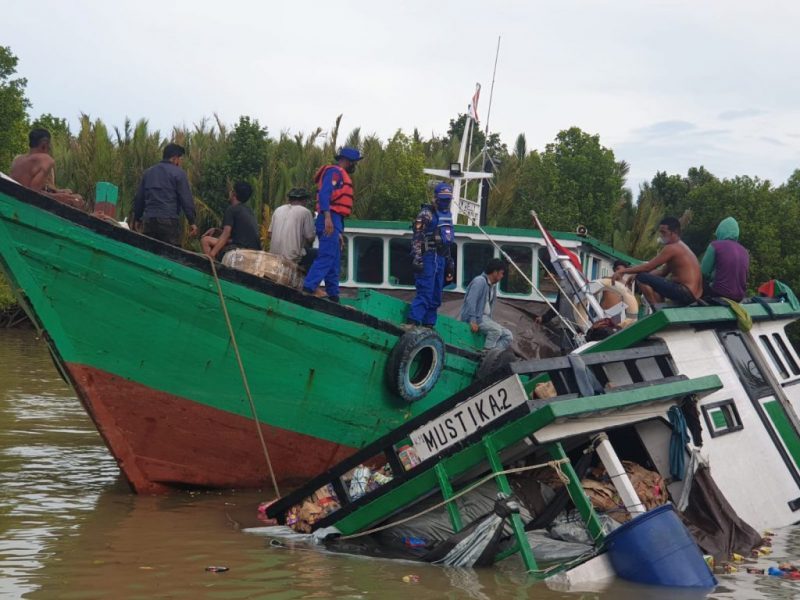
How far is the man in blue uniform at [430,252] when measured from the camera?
34.3 ft

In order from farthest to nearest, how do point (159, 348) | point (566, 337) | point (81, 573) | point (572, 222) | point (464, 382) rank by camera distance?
point (572, 222), point (566, 337), point (464, 382), point (159, 348), point (81, 573)

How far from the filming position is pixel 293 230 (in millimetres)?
10102

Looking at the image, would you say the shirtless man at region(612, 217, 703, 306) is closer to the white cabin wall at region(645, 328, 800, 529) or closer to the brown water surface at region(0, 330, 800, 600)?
the white cabin wall at region(645, 328, 800, 529)

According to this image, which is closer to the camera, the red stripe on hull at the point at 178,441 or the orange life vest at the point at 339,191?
Result: the red stripe on hull at the point at 178,441

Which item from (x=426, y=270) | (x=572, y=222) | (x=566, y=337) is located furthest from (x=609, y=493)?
(x=572, y=222)

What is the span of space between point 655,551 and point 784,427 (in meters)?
3.23

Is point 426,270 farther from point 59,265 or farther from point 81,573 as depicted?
point 81,573

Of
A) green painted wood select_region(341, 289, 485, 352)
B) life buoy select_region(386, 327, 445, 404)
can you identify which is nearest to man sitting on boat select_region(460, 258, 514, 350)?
green painted wood select_region(341, 289, 485, 352)

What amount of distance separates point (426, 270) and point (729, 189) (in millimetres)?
24255

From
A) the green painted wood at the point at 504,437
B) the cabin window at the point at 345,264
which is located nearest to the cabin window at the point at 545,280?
the cabin window at the point at 345,264

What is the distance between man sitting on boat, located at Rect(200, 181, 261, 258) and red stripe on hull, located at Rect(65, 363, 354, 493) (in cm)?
146

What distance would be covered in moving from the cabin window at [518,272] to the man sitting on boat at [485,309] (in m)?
1.56

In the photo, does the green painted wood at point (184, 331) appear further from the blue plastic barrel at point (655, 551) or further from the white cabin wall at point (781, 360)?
the blue plastic barrel at point (655, 551)

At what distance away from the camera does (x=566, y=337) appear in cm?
1199
